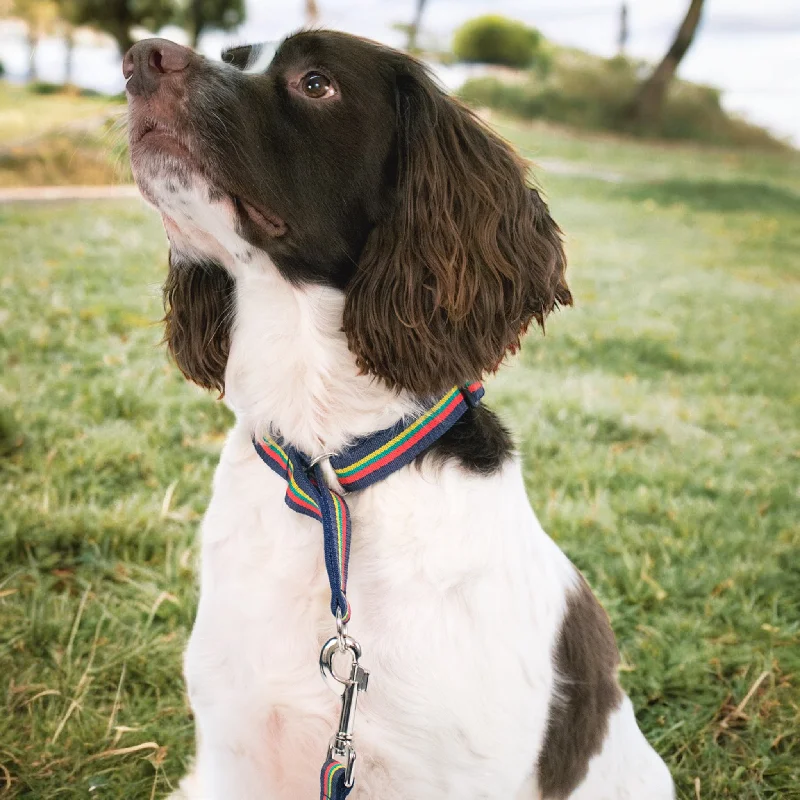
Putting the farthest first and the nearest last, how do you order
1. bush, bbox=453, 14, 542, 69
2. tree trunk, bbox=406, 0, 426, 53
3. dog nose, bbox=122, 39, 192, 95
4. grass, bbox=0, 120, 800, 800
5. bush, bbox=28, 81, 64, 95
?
bush, bbox=453, 14, 542, 69, tree trunk, bbox=406, 0, 426, 53, bush, bbox=28, 81, 64, 95, grass, bbox=0, 120, 800, 800, dog nose, bbox=122, 39, 192, 95

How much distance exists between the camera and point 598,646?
213cm

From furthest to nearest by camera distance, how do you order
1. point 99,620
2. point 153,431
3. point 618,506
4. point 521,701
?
point 153,431 < point 618,506 < point 99,620 < point 521,701

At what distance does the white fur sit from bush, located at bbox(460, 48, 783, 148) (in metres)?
20.4

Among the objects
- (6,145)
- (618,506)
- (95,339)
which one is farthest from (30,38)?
(618,506)

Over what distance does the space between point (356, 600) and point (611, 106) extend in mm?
22334

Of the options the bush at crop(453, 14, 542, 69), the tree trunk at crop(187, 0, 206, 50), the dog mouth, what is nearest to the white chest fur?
the dog mouth

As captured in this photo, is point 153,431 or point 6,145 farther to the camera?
point 6,145

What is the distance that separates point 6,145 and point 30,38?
3094 mm

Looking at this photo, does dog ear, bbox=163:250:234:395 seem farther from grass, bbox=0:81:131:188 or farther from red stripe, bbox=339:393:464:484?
grass, bbox=0:81:131:188

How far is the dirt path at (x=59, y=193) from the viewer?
9609mm

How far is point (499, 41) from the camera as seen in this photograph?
2747cm

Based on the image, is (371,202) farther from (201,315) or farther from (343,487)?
(343,487)

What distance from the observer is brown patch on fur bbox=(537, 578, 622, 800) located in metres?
1.96

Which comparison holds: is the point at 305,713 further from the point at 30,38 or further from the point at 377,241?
the point at 30,38
